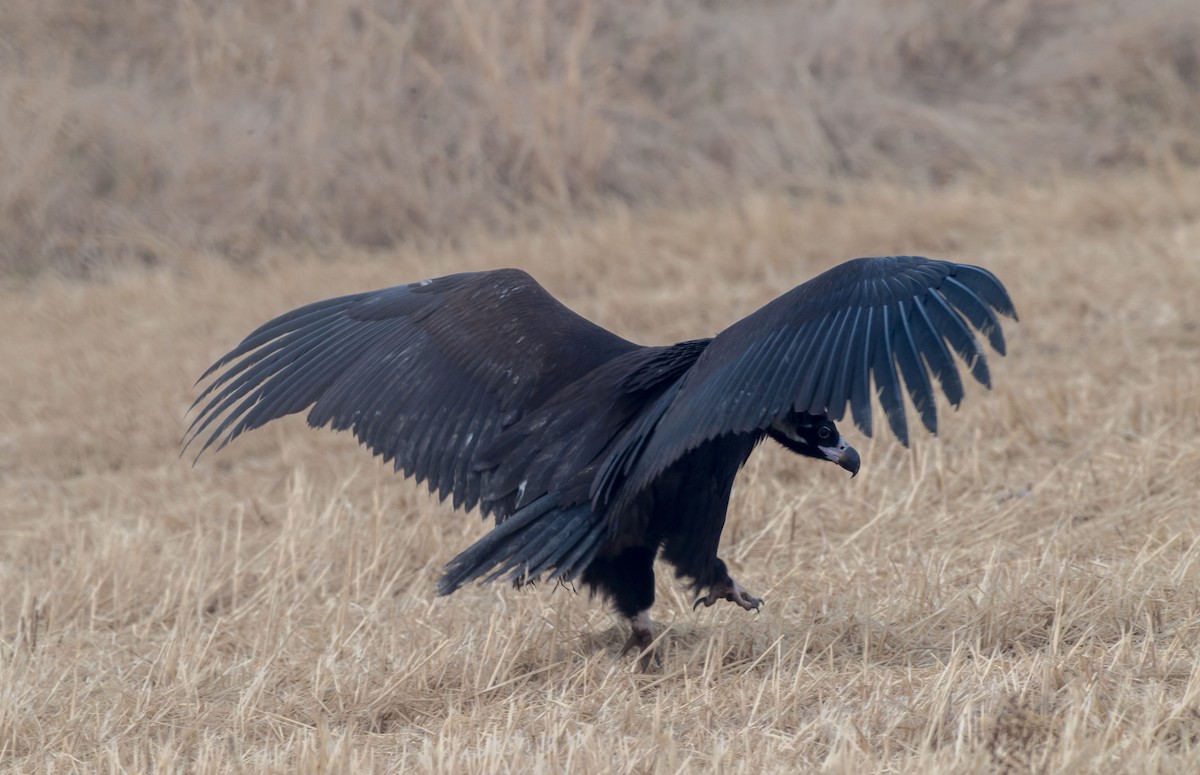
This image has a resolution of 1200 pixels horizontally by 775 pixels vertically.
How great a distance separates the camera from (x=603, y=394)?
12.9 ft

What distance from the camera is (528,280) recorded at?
4.49 m

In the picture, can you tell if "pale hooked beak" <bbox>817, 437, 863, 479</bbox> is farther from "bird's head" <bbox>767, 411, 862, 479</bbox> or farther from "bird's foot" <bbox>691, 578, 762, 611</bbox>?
"bird's foot" <bbox>691, 578, 762, 611</bbox>

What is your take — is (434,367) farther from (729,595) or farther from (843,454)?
(843,454)

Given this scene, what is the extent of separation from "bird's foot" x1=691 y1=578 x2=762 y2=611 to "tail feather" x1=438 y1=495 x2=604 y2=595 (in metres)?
0.44

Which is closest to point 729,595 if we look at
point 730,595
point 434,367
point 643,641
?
point 730,595

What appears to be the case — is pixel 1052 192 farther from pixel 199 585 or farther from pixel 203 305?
pixel 199 585

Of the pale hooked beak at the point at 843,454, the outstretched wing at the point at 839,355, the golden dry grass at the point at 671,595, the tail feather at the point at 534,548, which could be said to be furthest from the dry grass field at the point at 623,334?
the outstretched wing at the point at 839,355

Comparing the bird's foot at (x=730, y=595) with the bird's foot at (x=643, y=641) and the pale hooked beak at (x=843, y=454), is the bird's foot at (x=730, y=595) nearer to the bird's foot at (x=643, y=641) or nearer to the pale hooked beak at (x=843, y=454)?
the bird's foot at (x=643, y=641)

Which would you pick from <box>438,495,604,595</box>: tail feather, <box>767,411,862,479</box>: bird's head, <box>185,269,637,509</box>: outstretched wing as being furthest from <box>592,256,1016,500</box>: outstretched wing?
<box>185,269,637,509</box>: outstretched wing

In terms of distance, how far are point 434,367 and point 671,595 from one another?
3.33 ft

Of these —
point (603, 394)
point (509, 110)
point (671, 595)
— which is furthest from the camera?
point (509, 110)

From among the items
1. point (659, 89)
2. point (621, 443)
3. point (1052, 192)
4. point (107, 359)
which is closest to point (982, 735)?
point (621, 443)

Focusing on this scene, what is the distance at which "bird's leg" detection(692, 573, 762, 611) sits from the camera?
396cm

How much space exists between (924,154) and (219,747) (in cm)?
846
